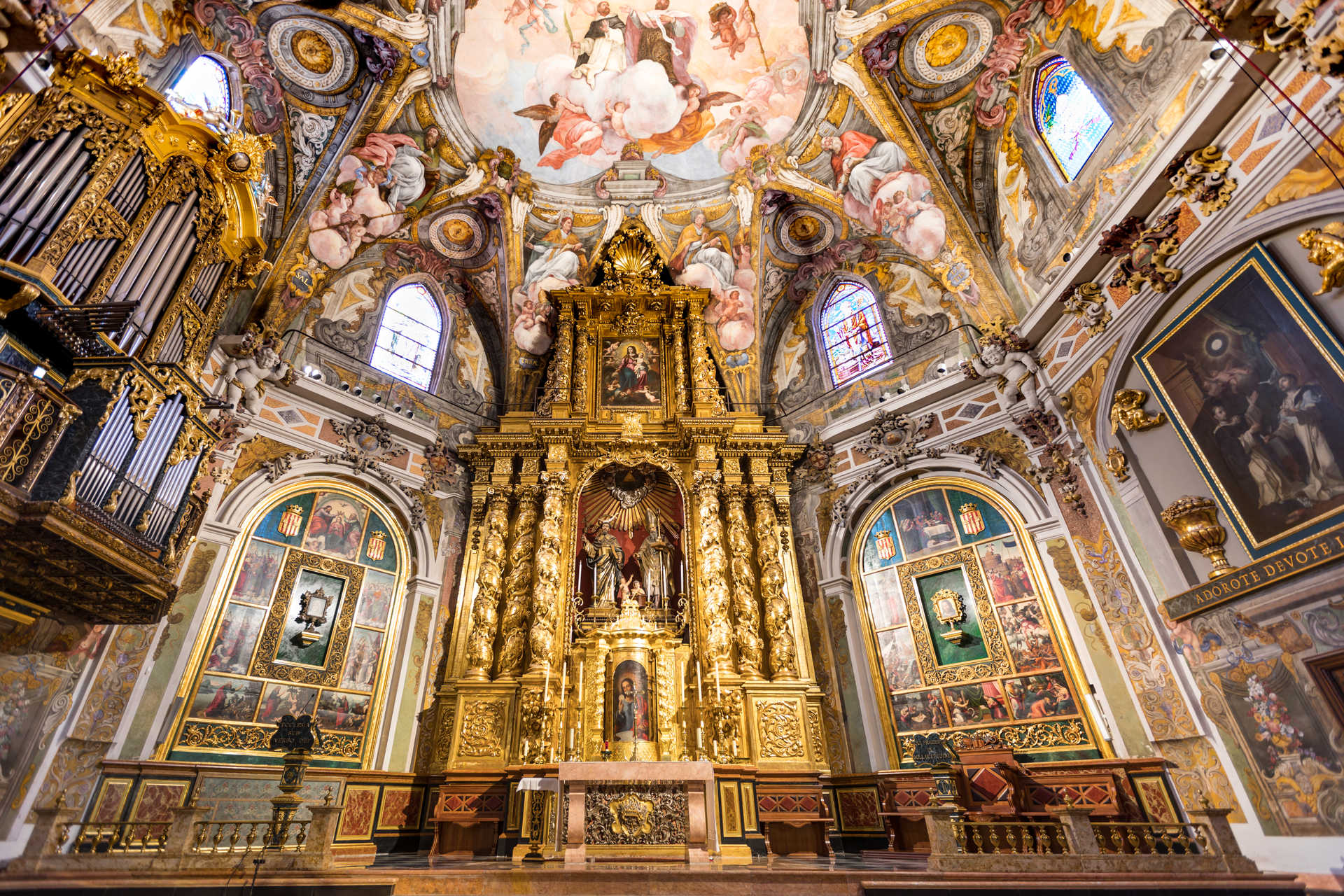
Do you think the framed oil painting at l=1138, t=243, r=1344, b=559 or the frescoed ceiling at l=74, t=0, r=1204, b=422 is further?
the frescoed ceiling at l=74, t=0, r=1204, b=422

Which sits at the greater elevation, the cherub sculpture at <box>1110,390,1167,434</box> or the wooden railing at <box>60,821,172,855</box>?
the cherub sculpture at <box>1110,390,1167,434</box>

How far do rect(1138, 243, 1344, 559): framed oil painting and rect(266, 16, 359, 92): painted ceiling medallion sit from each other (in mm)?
14648

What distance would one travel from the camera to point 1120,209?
30.3 feet

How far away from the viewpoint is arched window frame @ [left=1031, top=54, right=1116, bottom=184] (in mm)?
9828

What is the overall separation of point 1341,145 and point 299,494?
15525mm

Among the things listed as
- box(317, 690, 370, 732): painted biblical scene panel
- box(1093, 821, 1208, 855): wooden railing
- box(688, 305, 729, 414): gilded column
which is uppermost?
box(688, 305, 729, 414): gilded column

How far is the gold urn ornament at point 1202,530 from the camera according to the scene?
26.2 feet

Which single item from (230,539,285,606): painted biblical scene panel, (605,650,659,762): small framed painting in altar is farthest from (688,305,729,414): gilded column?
(230,539,285,606): painted biblical scene panel

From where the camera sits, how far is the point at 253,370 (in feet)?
37.9

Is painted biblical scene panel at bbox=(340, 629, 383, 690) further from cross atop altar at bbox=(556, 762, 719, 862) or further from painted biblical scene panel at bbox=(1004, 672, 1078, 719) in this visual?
painted biblical scene panel at bbox=(1004, 672, 1078, 719)

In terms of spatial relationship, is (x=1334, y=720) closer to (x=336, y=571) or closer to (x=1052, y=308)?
(x=1052, y=308)

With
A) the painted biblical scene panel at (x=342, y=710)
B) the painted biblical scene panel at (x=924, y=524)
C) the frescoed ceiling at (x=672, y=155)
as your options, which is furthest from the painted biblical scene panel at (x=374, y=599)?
the painted biblical scene panel at (x=924, y=524)

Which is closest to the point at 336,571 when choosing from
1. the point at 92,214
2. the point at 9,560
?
the point at 9,560

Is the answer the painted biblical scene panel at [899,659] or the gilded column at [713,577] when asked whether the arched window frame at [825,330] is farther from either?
→ the painted biblical scene panel at [899,659]
